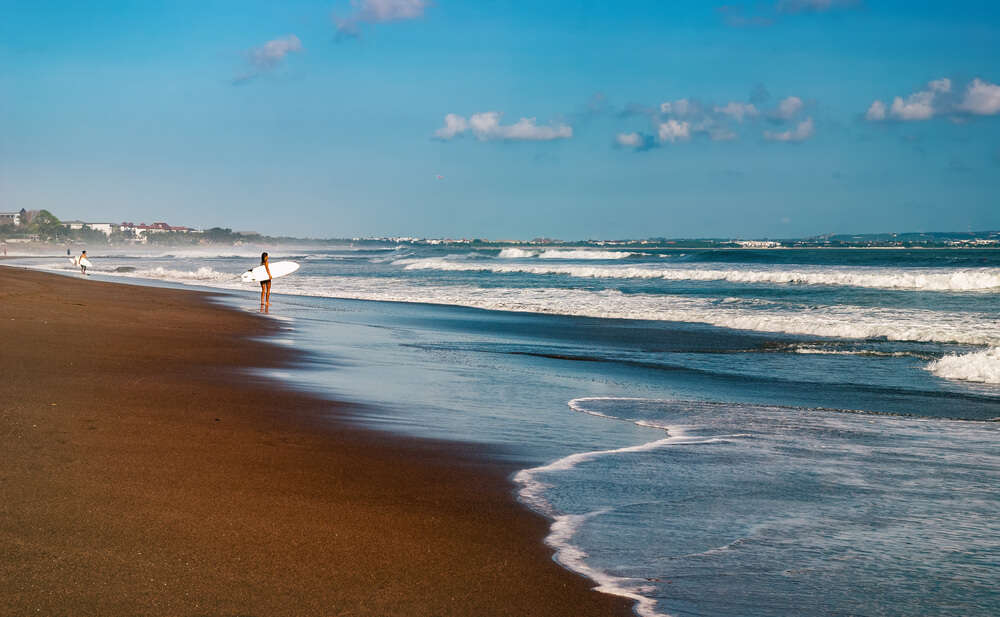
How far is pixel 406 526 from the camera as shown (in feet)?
14.7

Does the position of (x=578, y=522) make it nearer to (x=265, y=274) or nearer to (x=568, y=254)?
(x=265, y=274)

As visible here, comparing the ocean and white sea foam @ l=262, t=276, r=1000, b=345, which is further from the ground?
white sea foam @ l=262, t=276, r=1000, b=345

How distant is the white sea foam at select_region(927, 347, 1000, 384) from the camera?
11578mm

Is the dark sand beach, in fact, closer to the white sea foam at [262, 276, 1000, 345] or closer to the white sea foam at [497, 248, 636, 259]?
the white sea foam at [262, 276, 1000, 345]

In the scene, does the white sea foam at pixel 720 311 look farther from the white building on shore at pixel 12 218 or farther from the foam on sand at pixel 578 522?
the white building on shore at pixel 12 218

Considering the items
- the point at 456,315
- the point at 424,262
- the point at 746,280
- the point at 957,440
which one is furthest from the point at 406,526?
the point at 424,262

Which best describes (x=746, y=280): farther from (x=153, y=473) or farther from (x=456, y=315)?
(x=153, y=473)

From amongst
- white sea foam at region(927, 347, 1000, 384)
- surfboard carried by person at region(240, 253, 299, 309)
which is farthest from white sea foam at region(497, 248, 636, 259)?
white sea foam at region(927, 347, 1000, 384)

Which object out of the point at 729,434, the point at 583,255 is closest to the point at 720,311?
the point at 729,434

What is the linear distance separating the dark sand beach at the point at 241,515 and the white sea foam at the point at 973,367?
8.59 meters

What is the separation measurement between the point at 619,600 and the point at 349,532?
146 cm

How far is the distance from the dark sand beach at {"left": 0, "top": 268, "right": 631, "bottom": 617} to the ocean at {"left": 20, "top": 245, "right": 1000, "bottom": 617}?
44cm

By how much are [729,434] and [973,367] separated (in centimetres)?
630

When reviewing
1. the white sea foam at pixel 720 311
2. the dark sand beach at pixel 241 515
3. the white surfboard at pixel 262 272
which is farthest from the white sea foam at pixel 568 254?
the dark sand beach at pixel 241 515
